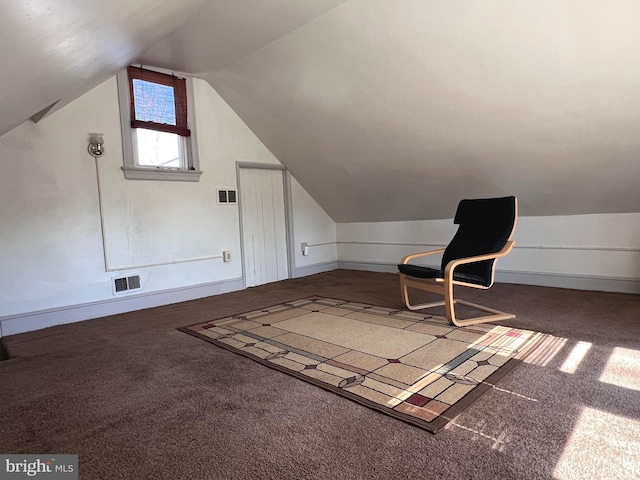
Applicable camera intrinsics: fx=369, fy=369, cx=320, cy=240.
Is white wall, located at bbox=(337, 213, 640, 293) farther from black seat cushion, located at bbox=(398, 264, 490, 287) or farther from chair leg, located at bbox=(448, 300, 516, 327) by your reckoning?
black seat cushion, located at bbox=(398, 264, 490, 287)

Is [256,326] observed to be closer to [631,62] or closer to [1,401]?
[1,401]

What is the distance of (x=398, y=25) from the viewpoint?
9.14ft

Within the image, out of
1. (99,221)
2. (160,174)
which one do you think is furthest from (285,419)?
(160,174)

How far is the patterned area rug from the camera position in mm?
1787

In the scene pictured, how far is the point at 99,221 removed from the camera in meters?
3.57

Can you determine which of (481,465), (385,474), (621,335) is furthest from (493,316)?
(385,474)

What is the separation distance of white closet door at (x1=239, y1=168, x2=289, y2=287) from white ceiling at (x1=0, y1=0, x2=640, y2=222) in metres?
0.63

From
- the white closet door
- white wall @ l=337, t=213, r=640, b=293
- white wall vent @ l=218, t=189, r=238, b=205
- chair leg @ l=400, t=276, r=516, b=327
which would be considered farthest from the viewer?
the white closet door

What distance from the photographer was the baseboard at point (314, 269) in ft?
18.2

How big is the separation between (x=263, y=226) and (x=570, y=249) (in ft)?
12.0

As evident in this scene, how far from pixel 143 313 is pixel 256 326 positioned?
4.47 feet

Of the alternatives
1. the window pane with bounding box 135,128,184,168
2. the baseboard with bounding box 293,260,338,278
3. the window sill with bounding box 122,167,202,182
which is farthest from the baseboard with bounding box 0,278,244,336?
the window pane with bounding box 135,128,184,168

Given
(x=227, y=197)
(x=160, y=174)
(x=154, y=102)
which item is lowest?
(x=227, y=197)

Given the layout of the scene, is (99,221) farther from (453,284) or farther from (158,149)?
(453,284)
